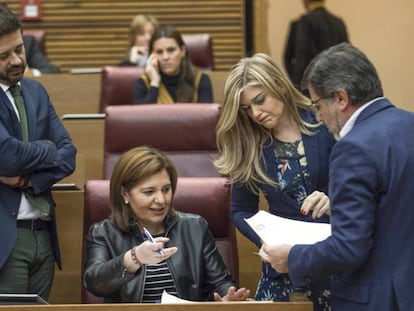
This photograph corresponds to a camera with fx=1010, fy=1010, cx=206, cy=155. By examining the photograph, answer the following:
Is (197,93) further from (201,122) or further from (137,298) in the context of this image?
(137,298)

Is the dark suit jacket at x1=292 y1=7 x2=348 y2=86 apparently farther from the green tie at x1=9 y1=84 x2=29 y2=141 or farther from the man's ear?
the man's ear

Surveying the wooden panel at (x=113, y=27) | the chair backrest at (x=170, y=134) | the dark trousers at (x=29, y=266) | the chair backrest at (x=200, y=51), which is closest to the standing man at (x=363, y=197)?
the dark trousers at (x=29, y=266)

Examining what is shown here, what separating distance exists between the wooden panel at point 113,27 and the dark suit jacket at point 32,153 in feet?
13.7

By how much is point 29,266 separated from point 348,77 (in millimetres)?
1322

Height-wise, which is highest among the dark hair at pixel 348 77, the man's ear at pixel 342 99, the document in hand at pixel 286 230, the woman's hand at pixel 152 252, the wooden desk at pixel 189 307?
the dark hair at pixel 348 77

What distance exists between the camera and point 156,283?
120 inches

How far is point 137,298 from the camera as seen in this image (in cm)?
302

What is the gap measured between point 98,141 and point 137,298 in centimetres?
181

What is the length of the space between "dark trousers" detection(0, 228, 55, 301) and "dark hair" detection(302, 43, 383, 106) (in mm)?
1181

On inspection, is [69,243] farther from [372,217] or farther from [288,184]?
[372,217]

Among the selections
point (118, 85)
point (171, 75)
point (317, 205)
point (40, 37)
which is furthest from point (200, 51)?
point (317, 205)

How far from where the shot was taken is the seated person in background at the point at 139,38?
247 inches

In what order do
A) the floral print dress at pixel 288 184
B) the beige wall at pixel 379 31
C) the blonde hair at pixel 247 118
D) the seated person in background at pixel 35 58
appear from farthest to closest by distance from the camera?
the beige wall at pixel 379 31 < the seated person in background at pixel 35 58 < the blonde hair at pixel 247 118 < the floral print dress at pixel 288 184

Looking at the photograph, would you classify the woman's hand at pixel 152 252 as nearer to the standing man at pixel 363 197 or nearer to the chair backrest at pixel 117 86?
the standing man at pixel 363 197
